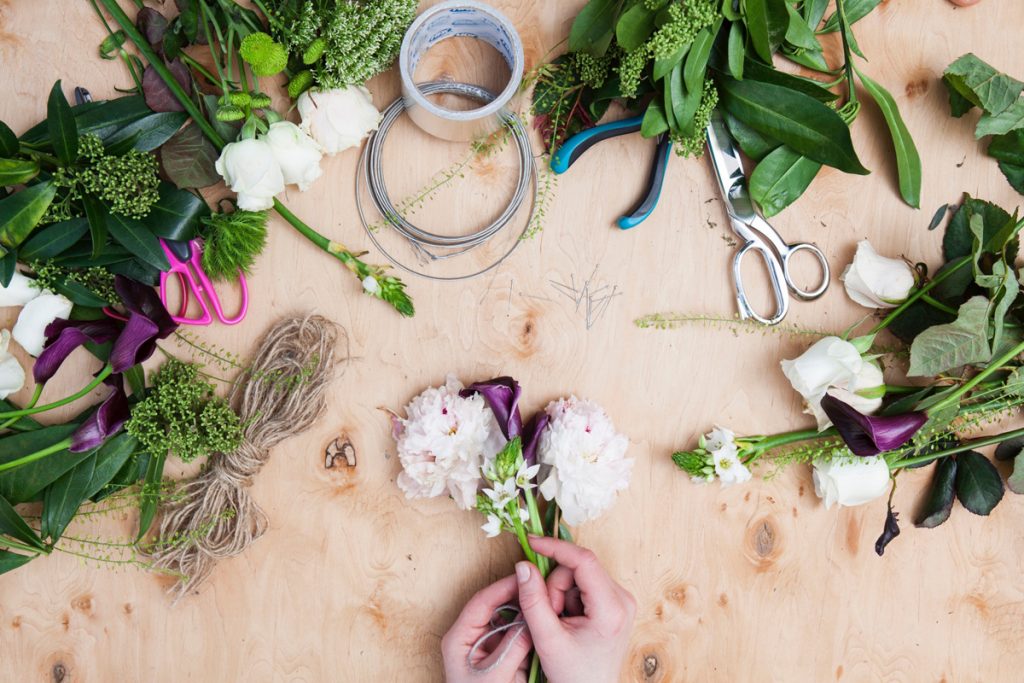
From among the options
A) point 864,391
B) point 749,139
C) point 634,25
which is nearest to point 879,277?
point 864,391

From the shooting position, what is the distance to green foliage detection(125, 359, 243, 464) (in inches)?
37.8

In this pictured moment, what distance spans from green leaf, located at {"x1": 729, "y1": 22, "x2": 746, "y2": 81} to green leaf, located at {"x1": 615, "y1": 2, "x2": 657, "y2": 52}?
0.36ft

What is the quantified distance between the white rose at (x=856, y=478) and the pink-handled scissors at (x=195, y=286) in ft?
2.92

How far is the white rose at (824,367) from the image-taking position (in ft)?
3.21

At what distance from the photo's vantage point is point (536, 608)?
38.0 inches

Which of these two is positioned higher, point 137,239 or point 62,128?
point 62,128

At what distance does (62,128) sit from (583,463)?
775 mm

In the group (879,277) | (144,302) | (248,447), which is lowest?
(248,447)

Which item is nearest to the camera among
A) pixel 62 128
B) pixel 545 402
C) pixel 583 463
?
pixel 62 128

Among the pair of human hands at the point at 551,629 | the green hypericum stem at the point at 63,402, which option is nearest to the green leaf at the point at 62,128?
the green hypericum stem at the point at 63,402

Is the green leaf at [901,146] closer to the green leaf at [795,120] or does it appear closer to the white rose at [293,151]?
the green leaf at [795,120]

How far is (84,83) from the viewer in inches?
39.3

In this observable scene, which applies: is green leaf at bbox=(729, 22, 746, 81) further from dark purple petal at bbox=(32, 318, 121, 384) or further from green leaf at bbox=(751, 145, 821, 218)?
dark purple petal at bbox=(32, 318, 121, 384)

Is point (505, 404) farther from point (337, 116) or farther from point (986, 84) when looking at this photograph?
point (986, 84)
